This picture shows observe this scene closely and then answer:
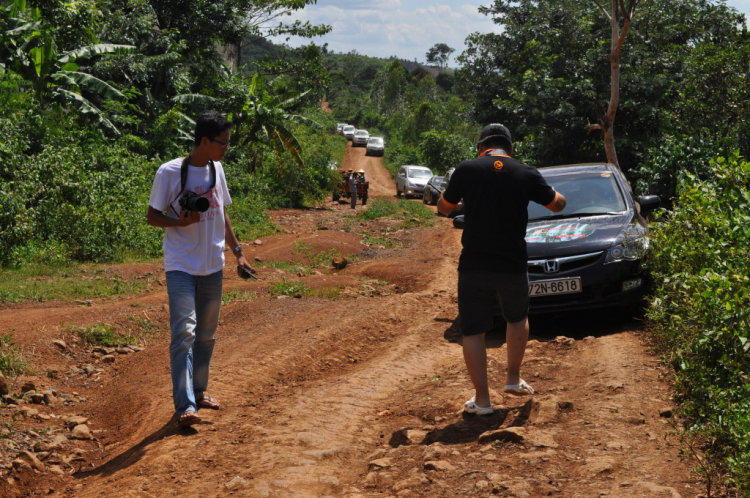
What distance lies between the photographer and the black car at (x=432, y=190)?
28750 mm

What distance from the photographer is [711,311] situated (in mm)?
4473

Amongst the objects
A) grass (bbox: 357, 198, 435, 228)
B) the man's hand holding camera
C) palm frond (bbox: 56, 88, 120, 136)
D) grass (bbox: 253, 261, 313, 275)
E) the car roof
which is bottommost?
grass (bbox: 253, 261, 313, 275)

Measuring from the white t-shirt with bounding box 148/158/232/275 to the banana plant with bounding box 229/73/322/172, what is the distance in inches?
822

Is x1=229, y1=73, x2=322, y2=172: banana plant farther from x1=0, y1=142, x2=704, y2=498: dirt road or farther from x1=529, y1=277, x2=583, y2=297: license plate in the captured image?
x1=529, y1=277, x2=583, y2=297: license plate

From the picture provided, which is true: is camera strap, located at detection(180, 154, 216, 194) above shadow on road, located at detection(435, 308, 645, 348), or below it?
above

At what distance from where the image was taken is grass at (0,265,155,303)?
30.9ft

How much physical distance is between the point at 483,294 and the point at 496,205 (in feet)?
1.84

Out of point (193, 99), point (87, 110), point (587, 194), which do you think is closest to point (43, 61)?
point (87, 110)

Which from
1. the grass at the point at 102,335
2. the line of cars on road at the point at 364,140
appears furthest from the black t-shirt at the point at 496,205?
the line of cars on road at the point at 364,140

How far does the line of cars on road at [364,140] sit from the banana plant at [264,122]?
104ft

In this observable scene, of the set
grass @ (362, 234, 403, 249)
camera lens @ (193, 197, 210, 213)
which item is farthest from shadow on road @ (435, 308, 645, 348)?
grass @ (362, 234, 403, 249)

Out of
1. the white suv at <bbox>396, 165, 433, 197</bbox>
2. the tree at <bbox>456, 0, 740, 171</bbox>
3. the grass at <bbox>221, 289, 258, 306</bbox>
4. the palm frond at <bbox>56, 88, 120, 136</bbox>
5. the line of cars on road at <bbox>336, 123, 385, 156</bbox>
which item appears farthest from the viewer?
the line of cars on road at <bbox>336, 123, 385, 156</bbox>

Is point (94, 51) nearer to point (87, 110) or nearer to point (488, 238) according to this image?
point (87, 110)

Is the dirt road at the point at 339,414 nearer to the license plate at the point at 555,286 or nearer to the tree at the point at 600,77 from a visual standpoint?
the license plate at the point at 555,286
